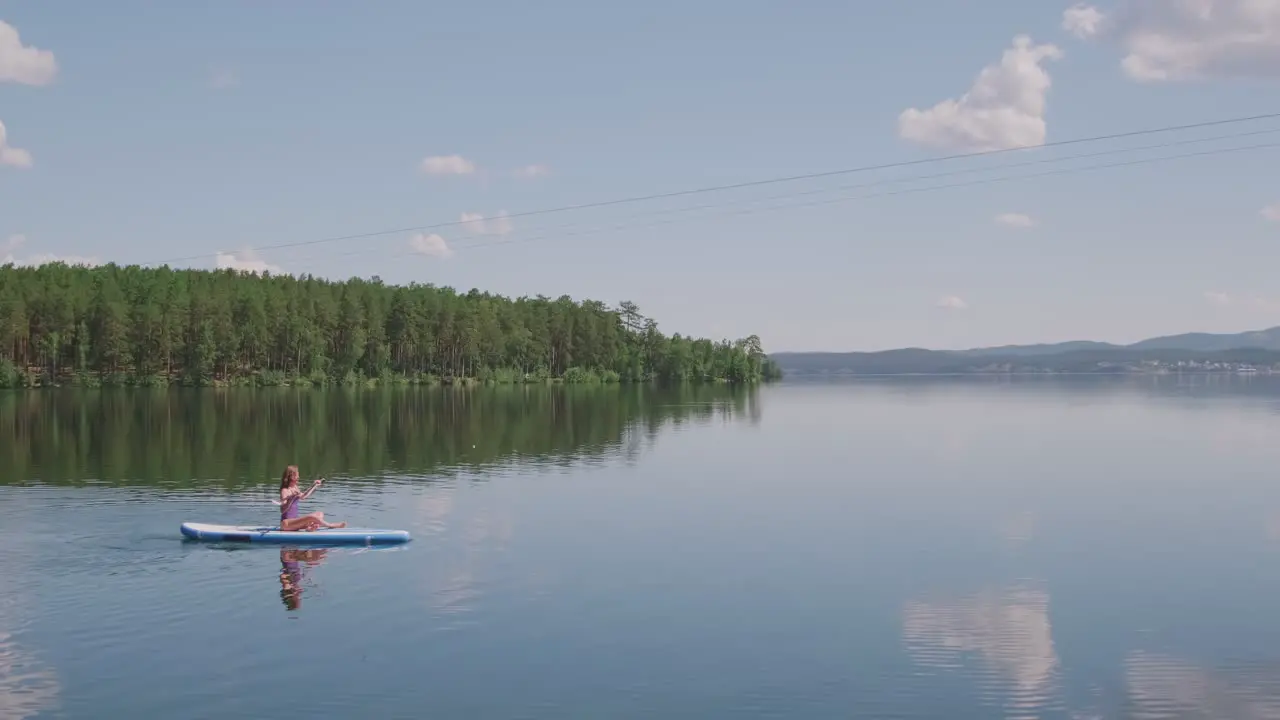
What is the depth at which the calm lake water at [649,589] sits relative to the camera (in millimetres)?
17516

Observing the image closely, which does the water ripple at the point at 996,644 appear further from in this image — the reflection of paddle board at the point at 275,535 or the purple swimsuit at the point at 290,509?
the purple swimsuit at the point at 290,509

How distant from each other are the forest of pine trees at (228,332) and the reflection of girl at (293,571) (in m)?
130

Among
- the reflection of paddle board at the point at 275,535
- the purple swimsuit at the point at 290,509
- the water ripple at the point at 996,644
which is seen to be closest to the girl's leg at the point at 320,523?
the reflection of paddle board at the point at 275,535

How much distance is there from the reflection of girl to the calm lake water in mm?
123

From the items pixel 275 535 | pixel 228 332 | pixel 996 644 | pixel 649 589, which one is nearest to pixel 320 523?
pixel 275 535

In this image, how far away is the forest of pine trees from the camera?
147 meters

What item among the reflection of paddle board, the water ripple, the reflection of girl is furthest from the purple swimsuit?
the water ripple

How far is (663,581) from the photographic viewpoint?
84.3 ft

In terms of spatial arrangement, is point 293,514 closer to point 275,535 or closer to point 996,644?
point 275,535

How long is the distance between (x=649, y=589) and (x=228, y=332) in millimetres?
142878

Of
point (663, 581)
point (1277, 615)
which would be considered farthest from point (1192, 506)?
point (663, 581)

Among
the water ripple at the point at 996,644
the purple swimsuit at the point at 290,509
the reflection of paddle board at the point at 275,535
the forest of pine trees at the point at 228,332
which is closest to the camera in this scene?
the water ripple at the point at 996,644

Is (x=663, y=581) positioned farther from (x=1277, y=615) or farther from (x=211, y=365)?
(x=211, y=365)

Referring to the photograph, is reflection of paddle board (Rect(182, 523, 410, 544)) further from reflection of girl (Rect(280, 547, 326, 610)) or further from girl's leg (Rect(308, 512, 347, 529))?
girl's leg (Rect(308, 512, 347, 529))
